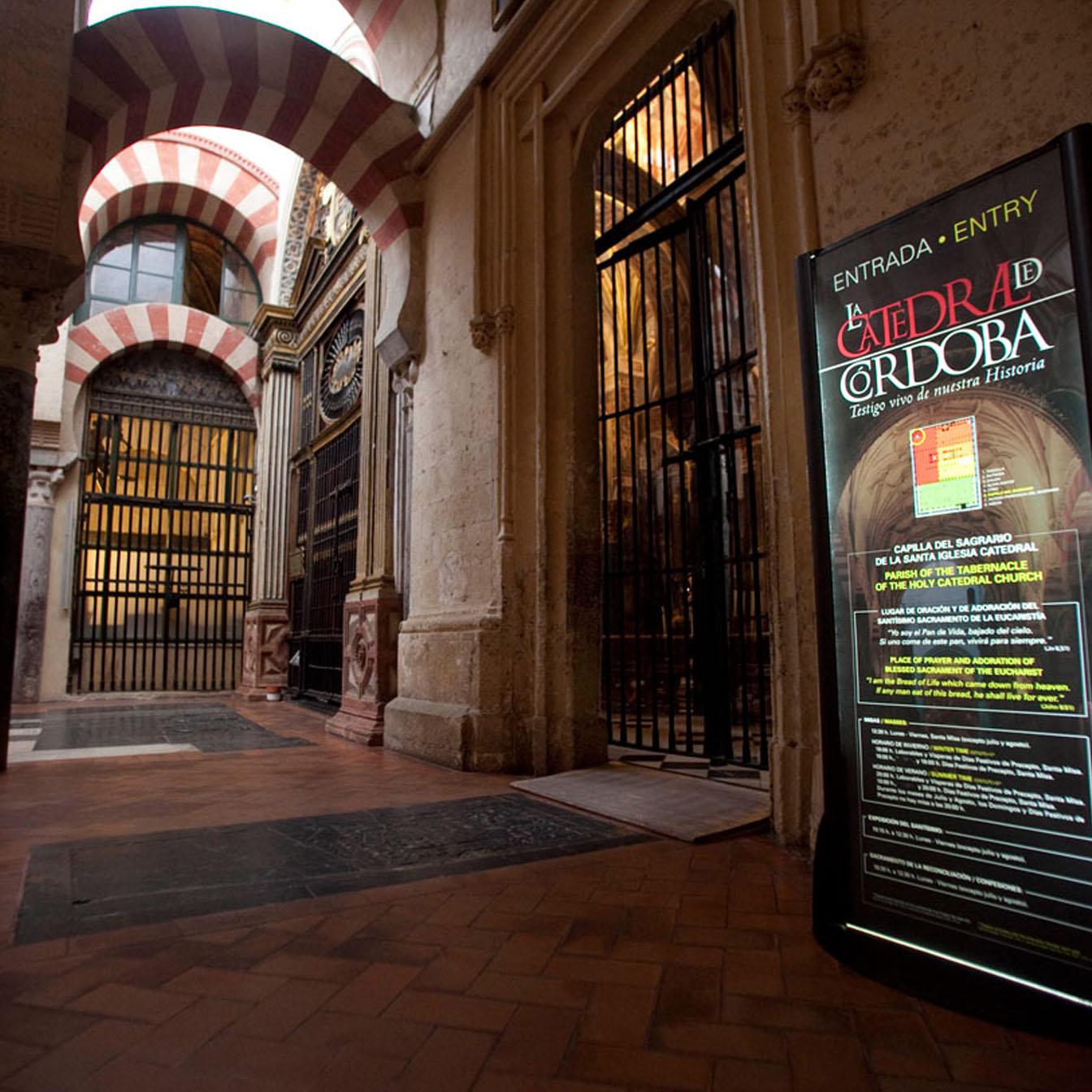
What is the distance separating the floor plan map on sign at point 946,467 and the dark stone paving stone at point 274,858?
2069 mm

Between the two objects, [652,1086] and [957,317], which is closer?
[652,1086]

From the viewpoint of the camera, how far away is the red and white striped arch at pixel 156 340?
487 inches

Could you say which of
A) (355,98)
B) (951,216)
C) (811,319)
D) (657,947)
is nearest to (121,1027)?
(657,947)

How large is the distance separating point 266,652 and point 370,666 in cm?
516

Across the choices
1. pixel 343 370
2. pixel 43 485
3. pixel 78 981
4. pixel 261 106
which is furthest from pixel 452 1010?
pixel 43 485

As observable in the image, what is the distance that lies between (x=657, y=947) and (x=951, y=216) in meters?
2.10

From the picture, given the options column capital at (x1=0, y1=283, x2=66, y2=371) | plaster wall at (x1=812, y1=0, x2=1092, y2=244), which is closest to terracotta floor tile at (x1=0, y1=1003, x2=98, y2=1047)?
plaster wall at (x1=812, y1=0, x2=1092, y2=244)

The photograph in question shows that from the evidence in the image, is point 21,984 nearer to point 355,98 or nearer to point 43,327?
point 43,327

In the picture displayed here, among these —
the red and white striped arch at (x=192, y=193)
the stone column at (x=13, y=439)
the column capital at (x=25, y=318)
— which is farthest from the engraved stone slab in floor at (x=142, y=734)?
the red and white striped arch at (x=192, y=193)

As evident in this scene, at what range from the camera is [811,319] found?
7.15 feet

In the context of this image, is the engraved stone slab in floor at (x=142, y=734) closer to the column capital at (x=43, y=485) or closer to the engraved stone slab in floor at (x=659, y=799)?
the engraved stone slab in floor at (x=659, y=799)

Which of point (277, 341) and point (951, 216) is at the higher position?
point (277, 341)

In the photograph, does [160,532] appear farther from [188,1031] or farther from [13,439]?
[188,1031]

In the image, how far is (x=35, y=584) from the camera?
1126cm
